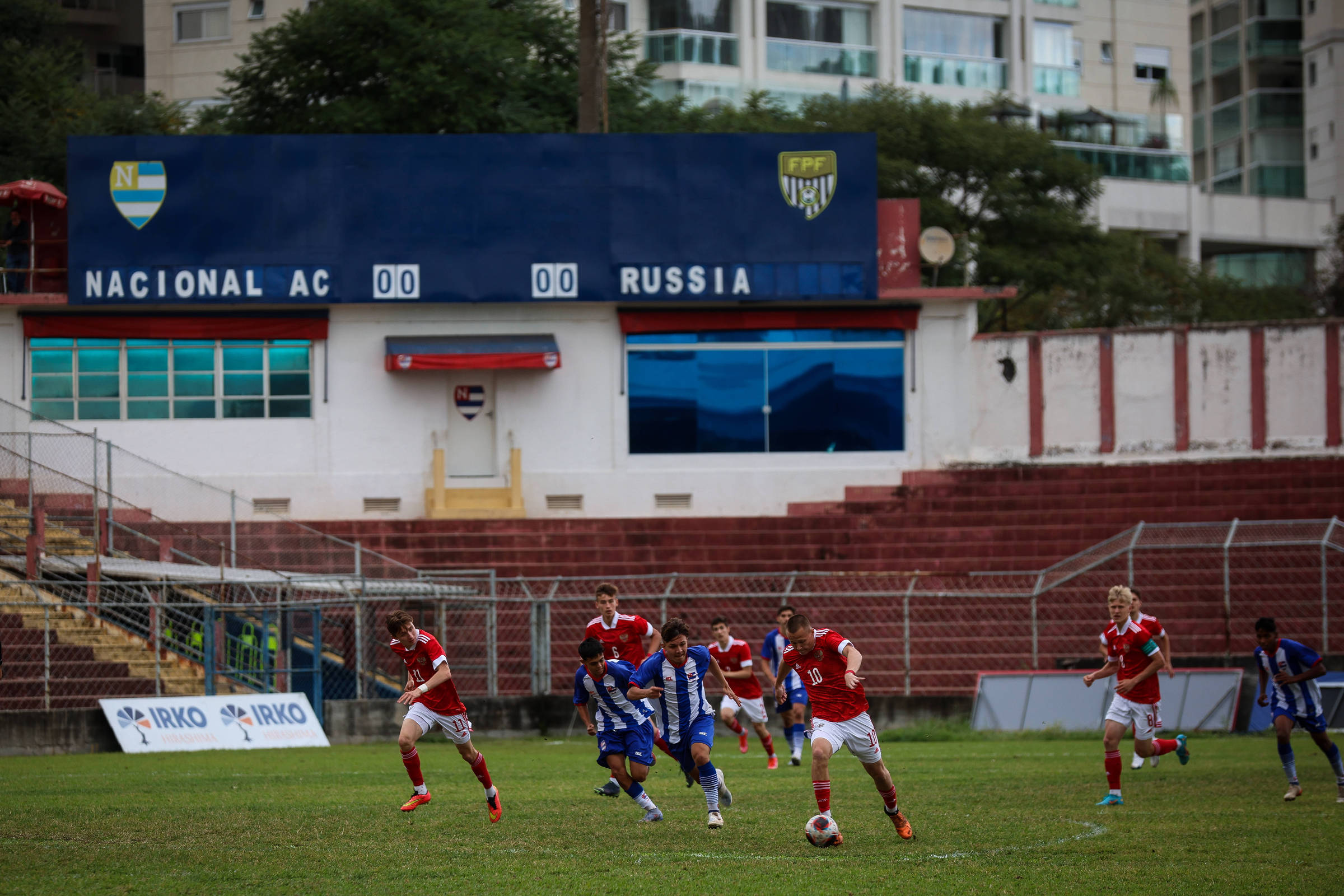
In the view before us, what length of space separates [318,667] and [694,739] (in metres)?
10.8

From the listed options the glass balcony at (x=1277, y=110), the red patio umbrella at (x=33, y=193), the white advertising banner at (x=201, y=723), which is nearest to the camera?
the white advertising banner at (x=201, y=723)

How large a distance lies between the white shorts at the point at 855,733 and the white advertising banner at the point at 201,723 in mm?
12115

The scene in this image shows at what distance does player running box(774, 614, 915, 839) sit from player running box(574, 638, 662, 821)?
2061 millimetres

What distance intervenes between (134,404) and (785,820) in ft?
75.1

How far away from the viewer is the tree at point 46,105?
43375 mm

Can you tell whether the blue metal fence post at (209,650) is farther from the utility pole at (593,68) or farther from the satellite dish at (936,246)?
the satellite dish at (936,246)

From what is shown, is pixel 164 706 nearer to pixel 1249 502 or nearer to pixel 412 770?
pixel 412 770

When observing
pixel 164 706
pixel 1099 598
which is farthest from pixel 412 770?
pixel 1099 598

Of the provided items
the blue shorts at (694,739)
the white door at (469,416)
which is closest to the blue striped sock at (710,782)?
the blue shorts at (694,739)

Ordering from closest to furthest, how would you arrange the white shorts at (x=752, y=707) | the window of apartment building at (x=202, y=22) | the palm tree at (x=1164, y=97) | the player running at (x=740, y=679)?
1. the player running at (x=740, y=679)
2. the white shorts at (x=752, y=707)
3. the window of apartment building at (x=202, y=22)
4. the palm tree at (x=1164, y=97)

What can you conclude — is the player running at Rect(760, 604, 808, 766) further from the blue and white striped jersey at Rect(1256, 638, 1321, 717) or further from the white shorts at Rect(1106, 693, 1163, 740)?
the blue and white striped jersey at Rect(1256, 638, 1321, 717)

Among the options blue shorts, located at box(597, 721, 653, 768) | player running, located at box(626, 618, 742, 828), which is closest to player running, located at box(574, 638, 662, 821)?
blue shorts, located at box(597, 721, 653, 768)

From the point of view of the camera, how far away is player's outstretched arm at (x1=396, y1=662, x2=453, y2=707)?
1353 cm

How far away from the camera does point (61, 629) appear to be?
23.7 m
